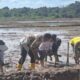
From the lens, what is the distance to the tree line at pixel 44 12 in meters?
75.1

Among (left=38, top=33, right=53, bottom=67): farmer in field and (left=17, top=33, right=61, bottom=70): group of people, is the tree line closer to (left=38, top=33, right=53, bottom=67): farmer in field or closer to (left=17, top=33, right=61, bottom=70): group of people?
(left=38, top=33, right=53, bottom=67): farmer in field

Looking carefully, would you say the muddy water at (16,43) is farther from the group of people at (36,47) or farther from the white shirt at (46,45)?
the white shirt at (46,45)

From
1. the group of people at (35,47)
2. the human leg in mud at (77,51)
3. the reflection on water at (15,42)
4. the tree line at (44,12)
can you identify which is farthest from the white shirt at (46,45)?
the tree line at (44,12)

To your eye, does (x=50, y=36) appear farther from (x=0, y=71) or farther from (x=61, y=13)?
(x=61, y=13)

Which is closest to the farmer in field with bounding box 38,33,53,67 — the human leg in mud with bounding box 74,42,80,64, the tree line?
the human leg in mud with bounding box 74,42,80,64

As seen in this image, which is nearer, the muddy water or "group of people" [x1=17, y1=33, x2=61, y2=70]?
"group of people" [x1=17, y1=33, x2=61, y2=70]

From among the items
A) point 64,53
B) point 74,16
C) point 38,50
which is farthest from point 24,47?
point 74,16

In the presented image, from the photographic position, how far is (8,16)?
80750 mm

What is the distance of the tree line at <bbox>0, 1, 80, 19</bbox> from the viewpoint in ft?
246

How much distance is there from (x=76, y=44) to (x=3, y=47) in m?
2.59

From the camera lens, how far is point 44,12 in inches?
3204

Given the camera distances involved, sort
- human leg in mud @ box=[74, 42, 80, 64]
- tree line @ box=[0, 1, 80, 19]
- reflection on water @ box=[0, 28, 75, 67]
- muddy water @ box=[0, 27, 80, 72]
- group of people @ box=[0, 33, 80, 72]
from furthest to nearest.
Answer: tree line @ box=[0, 1, 80, 19]
reflection on water @ box=[0, 28, 75, 67]
muddy water @ box=[0, 27, 80, 72]
human leg in mud @ box=[74, 42, 80, 64]
group of people @ box=[0, 33, 80, 72]

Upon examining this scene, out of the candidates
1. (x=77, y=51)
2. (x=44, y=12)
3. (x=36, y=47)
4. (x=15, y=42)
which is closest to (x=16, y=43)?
(x=15, y=42)

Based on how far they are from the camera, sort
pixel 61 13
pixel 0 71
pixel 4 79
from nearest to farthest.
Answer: pixel 4 79 < pixel 0 71 < pixel 61 13
